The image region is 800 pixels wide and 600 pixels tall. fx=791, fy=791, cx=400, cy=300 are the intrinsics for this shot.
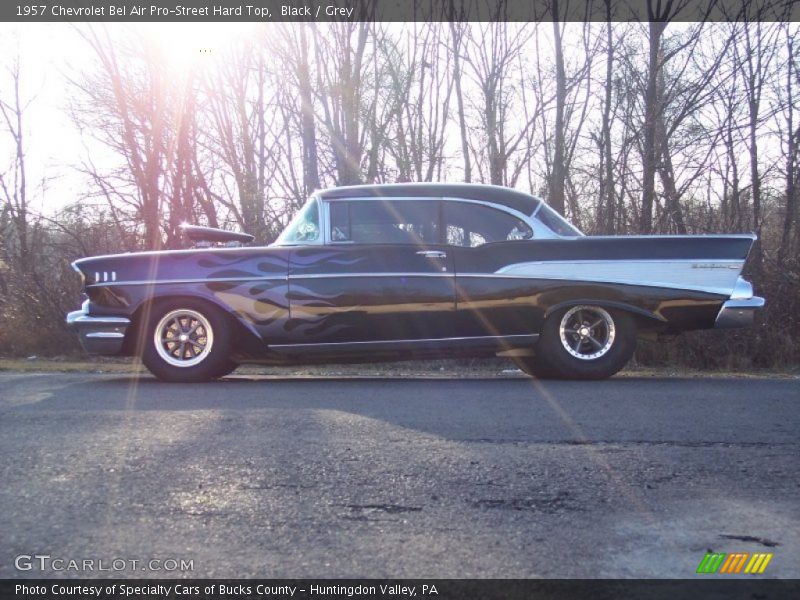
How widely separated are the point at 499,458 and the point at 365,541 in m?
1.18

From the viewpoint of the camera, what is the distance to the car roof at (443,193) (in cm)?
717

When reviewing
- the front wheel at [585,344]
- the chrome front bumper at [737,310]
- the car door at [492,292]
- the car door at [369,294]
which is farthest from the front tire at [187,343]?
the chrome front bumper at [737,310]

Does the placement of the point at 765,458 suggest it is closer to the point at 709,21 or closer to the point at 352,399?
the point at 352,399

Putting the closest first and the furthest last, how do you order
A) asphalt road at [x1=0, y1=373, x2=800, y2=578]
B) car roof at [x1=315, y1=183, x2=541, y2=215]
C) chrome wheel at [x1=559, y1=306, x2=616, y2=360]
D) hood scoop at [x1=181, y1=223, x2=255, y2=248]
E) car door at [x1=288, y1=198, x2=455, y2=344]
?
asphalt road at [x1=0, y1=373, x2=800, y2=578]
car door at [x1=288, y1=198, x2=455, y2=344]
chrome wheel at [x1=559, y1=306, x2=616, y2=360]
car roof at [x1=315, y1=183, x2=541, y2=215]
hood scoop at [x1=181, y1=223, x2=255, y2=248]

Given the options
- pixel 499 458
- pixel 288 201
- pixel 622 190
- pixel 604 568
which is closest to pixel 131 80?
pixel 288 201

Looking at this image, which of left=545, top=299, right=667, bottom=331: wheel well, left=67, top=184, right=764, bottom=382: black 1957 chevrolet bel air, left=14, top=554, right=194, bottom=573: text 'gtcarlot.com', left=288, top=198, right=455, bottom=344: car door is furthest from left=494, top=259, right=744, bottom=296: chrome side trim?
left=14, top=554, right=194, bottom=573: text 'gtcarlot.com'

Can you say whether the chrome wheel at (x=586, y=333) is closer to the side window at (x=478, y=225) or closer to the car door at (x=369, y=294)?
the side window at (x=478, y=225)

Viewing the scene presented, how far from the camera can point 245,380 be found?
7109 mm

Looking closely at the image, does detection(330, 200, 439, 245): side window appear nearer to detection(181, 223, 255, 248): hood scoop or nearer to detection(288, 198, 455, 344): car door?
detection(288, 198, 455, 344): car door

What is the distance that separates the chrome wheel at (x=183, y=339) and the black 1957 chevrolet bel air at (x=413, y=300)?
1cm

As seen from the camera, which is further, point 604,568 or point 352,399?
point 352,399

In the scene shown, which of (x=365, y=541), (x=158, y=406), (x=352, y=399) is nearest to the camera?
(x=365, y=541)

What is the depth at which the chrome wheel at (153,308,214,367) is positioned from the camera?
269 inches

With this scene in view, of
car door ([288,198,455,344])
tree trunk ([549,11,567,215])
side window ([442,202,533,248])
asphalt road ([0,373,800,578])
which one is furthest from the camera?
tree trunk ([549,11,567,215])
